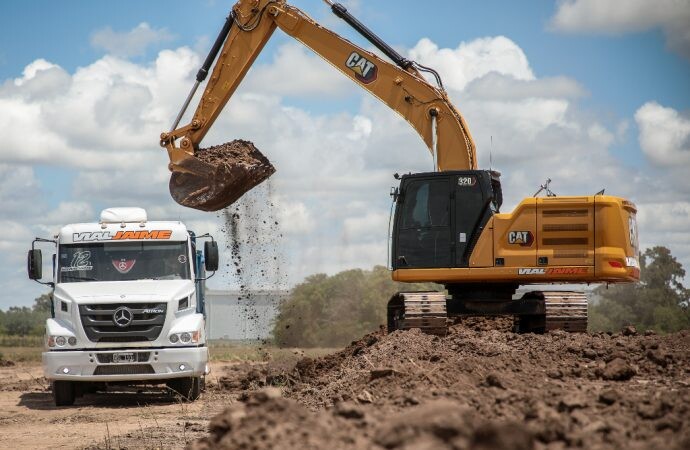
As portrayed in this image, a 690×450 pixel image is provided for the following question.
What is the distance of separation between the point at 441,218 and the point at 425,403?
947cm

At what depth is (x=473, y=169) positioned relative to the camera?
18.0 meters

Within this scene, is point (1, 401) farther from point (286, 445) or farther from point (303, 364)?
point (286, 445)

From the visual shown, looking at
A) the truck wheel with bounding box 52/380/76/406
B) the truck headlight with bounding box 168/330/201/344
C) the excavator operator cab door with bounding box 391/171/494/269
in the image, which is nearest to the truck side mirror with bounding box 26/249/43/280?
the truck wheel with bounding box 52/380/76/406

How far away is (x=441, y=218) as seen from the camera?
1780 cm

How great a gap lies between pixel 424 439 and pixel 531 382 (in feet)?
16.4

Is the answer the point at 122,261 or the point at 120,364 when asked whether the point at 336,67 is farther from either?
the point at 120,364

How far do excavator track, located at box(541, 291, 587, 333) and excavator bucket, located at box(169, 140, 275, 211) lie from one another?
574 centimetres

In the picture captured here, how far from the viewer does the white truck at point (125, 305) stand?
17.3 metres

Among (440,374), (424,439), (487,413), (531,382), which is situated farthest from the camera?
(440,374)

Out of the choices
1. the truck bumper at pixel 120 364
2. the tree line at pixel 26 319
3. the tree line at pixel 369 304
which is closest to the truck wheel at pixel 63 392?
the truck bumper at pixel 120 364

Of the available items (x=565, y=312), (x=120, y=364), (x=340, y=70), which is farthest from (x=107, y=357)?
(x=565, y=312)

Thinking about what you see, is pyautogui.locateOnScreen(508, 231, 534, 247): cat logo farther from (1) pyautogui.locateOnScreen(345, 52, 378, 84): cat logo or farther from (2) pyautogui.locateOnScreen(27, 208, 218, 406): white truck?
(2) pyautogui.locateOnScreen(27, 208, 218, 406): white truck

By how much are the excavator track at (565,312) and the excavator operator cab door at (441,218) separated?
1833mm

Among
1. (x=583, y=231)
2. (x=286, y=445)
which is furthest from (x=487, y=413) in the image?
(x=583, y=231)
